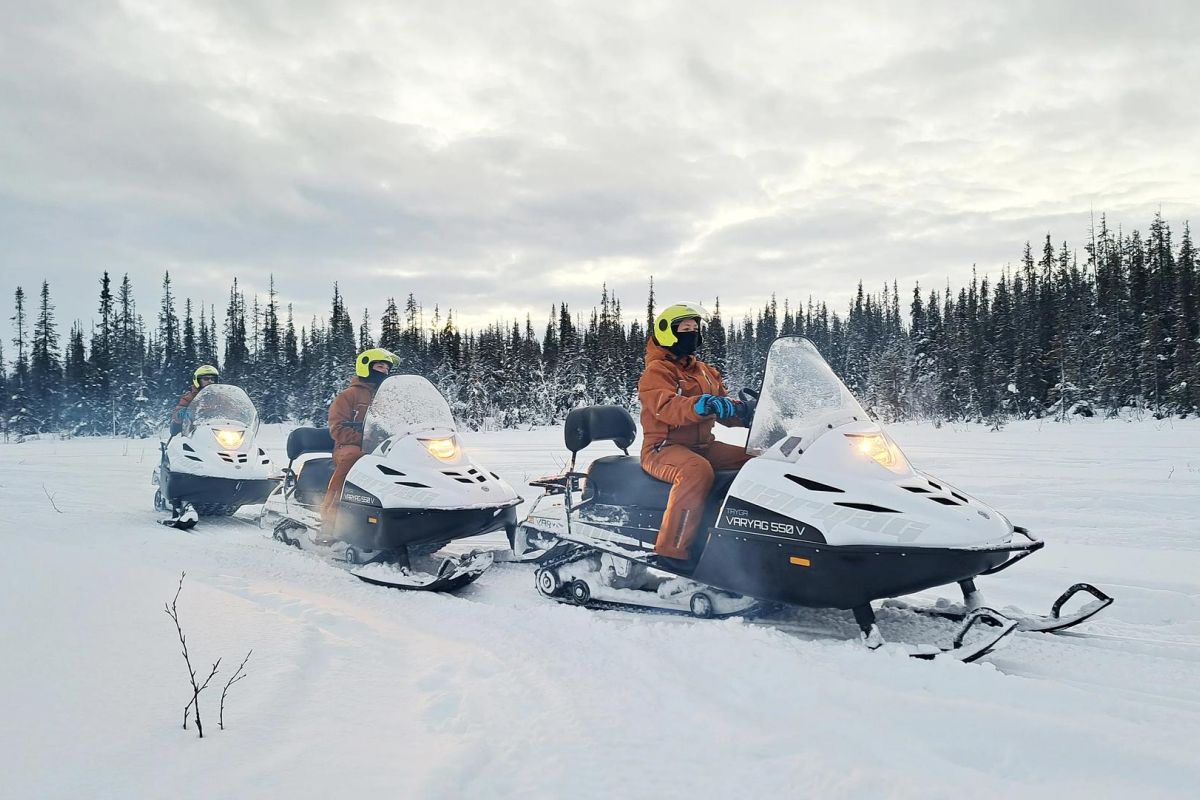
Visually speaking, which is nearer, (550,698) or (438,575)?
(550,698)

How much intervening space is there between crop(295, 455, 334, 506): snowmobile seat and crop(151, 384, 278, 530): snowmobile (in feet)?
4.63

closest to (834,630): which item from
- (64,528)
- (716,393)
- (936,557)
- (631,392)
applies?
(936,557)

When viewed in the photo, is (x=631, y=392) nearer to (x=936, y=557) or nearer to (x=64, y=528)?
(x=64, y=528)

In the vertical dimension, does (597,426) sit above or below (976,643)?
above

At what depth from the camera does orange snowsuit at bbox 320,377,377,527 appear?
656cm

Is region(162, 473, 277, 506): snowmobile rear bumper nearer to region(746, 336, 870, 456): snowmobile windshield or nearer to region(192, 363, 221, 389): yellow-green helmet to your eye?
region(192, 363, 221, 389): yellow-green helmet

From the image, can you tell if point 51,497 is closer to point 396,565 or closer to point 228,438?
point 228,438

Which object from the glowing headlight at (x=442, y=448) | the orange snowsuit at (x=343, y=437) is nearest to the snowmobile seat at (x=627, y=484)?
the glowing headlight at (x=442, y=448)

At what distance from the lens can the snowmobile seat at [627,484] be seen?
194 inches

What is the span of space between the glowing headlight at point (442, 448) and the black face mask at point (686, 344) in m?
2.21

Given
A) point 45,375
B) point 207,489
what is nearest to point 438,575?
point 207,489

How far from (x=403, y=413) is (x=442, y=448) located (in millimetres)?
566

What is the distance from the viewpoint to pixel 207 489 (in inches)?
333

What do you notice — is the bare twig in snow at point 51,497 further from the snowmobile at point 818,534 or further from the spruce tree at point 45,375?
the spruce tree at point 45,375
